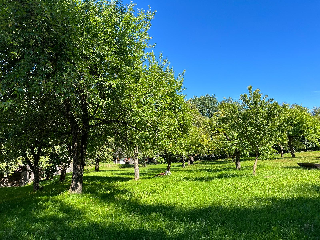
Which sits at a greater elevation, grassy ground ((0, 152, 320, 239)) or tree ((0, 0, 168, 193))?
tree ((0, 0, 168, 193))

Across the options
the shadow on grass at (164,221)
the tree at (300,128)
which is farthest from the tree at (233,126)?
the tree at (300,128)

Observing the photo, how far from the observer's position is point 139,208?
14.3 m

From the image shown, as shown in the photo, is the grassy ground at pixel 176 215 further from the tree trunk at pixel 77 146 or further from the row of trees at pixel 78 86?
the row of trees at pixel 78 86

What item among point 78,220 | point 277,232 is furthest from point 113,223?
point 277,232

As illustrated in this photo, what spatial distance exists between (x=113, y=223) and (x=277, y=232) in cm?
730

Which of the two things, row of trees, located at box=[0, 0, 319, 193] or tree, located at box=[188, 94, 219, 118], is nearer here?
row of trees, located at box=[0, 0, 319, 193]

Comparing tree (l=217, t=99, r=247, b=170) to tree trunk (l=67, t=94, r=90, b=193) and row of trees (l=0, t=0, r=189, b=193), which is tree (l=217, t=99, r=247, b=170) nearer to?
row of trees (l=0, t=0, r=189, b=193)

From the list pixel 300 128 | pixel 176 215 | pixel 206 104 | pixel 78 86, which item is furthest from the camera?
pixel 206 104

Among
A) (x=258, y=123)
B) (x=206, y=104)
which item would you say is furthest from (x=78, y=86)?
(x=206, y=104)

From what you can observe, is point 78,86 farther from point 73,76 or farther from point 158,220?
point 158,220

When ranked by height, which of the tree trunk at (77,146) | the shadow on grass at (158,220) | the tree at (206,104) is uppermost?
the tree at (206,104)

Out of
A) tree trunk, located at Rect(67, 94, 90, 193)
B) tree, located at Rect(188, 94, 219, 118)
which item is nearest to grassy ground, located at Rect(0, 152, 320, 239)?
tree trunk, located at Rect(67, 94, 90, 193)

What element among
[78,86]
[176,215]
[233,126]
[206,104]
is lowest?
[176,215]

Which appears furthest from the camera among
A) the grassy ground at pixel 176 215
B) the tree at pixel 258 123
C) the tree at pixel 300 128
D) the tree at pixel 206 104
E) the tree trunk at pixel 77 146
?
the tree at pixel 206 104
